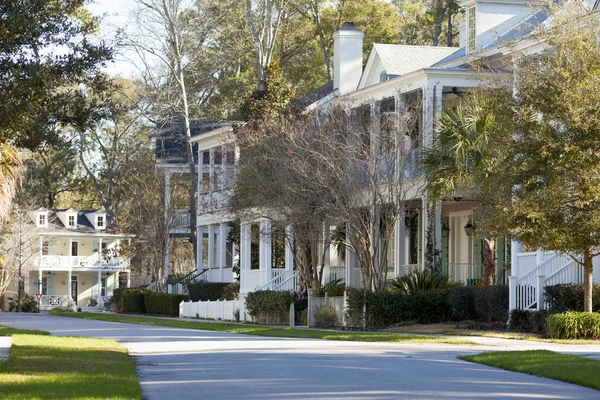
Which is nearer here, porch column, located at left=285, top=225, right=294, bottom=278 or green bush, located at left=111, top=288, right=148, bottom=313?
porch column, located at left=285, top=225, right=294, bottom=278

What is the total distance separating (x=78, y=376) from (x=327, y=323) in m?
17.2

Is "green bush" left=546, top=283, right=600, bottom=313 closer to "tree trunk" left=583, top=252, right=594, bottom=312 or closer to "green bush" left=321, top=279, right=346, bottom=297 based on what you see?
"tree trunk" left=583, top=252, right=594, bottom=312

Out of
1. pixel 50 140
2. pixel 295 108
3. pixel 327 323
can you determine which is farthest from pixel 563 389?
pixel 295 108

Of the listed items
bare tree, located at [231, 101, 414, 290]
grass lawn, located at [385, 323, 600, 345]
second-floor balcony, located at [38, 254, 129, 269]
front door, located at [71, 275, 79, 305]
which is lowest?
front door, located at [71, 275, 79, 305]

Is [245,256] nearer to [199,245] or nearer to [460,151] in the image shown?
[199,245]

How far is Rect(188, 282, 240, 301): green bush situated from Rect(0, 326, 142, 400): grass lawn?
2258 cm

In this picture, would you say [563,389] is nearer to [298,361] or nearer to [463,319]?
[298,361]

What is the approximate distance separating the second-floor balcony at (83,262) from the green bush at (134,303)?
18101 mm

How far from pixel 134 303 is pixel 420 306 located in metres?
27.3

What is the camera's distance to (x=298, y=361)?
17.2 m

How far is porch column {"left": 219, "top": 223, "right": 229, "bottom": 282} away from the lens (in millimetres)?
45812

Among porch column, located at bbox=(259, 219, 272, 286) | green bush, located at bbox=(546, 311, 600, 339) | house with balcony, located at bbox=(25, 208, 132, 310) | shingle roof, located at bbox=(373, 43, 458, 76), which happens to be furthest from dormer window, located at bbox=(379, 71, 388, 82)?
house with balcony, located at bbox=(25, 208, 132, 310)

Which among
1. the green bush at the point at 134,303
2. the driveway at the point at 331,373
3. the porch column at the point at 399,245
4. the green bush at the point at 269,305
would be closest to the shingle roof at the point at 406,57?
the porch column at the point at 399,245

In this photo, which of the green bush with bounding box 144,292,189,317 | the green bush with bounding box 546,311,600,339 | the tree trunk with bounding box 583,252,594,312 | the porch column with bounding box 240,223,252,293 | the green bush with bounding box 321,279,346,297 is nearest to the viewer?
the green bush with bounding box 546,311,600,339
